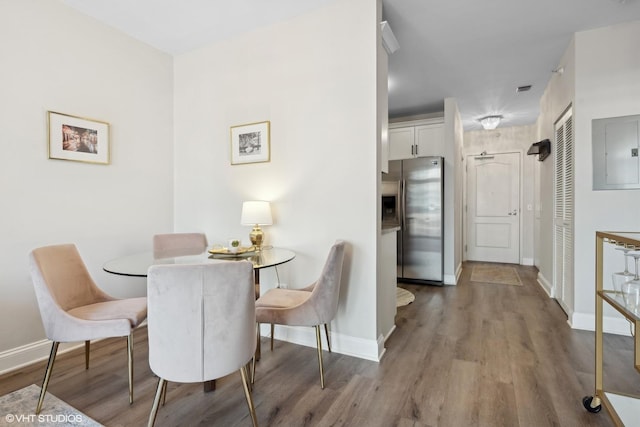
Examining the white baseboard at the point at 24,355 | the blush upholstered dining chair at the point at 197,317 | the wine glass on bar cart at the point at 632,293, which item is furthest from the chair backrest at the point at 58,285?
the wine glass on bar cart at the point at 632,293

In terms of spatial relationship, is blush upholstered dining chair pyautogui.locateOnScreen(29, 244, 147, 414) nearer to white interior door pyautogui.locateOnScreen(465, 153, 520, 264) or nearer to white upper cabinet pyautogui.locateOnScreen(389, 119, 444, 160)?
white upper cabinet pyautogui.locateOnScreen(389, 119, 444, 160)

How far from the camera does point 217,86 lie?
2975 mm

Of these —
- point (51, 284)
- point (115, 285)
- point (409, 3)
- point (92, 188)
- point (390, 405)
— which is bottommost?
point (390, 405)

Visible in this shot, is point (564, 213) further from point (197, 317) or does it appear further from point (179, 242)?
point (179, 242)

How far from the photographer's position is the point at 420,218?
4352mm

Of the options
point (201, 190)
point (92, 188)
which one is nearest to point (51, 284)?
point (92, 188)

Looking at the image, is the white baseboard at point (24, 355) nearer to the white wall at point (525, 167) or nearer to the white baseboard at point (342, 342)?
the white baseboard at point (342, 342)

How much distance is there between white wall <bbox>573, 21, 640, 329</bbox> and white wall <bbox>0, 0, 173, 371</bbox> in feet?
12.9

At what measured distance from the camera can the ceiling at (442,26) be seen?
2.41 meters

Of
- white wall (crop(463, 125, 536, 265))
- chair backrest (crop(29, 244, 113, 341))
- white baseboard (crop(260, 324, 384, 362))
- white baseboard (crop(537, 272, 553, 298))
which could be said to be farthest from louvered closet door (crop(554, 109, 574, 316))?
chair backrest (crop(29, 244, 113, 341))

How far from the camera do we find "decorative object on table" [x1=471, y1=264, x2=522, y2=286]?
4.48 meters

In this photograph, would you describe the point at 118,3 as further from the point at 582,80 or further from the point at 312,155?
the point at 582,80

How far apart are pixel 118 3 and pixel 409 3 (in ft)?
7.37

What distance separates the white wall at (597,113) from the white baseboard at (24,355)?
14.3 feet
